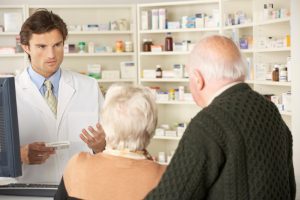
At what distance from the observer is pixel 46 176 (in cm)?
270

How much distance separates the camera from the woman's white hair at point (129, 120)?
1.69m

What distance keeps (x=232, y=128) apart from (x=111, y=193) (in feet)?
1.48

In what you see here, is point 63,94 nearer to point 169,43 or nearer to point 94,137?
point 94,137

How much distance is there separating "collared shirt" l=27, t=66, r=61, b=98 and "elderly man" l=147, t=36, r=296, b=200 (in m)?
1.24

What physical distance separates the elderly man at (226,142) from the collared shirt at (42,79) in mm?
1240

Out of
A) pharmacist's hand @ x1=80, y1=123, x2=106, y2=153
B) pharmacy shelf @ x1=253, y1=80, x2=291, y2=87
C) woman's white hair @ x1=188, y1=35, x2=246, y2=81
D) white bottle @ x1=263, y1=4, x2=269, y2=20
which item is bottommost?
pharmacist's hand @ x1=80, y1=123, x2=106, y2=153

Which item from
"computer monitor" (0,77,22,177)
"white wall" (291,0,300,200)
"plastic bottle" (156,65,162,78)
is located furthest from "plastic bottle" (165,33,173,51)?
"computer monitor" (0,77,22,177)

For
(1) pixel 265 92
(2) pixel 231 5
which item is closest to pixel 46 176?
(1) pixel 265 92

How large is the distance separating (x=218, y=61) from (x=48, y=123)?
4.38ft

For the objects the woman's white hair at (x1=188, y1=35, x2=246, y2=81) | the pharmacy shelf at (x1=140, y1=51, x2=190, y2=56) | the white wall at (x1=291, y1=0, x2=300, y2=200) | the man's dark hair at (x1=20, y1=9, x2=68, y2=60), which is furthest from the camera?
the pharmacy shelf at (x1=140, y1=51, x2=190, y2=56)

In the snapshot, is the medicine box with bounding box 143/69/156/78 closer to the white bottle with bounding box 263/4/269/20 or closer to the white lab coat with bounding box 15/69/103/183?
the white bottle with bounding box 263/4/269/20

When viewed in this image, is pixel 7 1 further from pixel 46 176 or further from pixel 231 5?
pixel 46 176

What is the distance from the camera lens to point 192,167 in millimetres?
1543

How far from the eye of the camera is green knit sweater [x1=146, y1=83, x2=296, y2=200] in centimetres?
155
